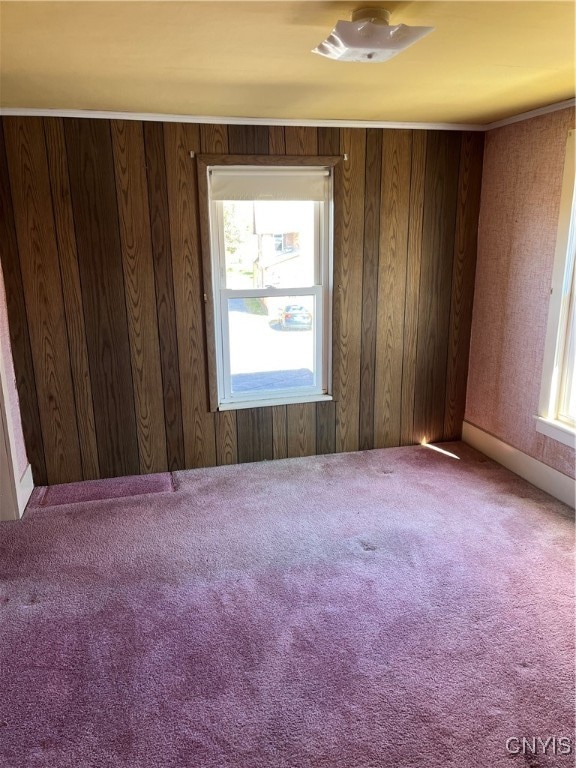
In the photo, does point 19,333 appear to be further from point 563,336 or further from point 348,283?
point 563,336

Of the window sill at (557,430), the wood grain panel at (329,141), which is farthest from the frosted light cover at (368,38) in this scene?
the window sill at (557,430)

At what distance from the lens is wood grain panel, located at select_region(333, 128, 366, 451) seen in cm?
339

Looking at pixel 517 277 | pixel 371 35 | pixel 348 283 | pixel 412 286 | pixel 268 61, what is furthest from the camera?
pixel 412 286

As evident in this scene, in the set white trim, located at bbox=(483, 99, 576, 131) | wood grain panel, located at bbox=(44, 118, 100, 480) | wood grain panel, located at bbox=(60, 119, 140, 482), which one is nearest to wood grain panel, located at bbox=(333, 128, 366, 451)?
white trim, located at bbox=(483, 99, 576, 131)

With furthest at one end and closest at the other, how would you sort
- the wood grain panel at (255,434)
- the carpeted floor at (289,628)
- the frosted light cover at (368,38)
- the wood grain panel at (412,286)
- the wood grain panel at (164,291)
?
the wood grain panel at (255,434) < the wood grain panel at (412,286) < the wood grain panel at (164,291) < the carpeted floor at (289,628) < the frosted light cover at (368,38)

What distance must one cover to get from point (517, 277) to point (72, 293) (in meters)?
2.69

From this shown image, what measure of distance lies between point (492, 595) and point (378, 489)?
3.53ft

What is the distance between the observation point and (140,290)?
128 inches

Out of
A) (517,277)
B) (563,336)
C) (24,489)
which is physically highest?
(517,277)

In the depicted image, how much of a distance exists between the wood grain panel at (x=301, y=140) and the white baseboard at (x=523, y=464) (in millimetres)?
2197

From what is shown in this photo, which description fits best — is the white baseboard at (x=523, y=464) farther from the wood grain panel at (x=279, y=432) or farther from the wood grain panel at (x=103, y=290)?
the wood grain panel at (x=103, y=290)

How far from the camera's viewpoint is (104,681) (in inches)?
74.5

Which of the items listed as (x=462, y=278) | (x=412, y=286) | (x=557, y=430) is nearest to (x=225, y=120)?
(x=412, y=286)

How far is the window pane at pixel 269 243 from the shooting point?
336 centimetres
